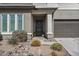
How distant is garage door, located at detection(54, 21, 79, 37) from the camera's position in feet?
44.8

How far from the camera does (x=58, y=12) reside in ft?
45.7

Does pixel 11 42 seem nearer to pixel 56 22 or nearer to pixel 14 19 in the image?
pixel 14 19

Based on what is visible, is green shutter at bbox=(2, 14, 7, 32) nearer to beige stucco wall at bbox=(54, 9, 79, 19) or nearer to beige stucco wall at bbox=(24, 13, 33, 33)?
beige stucco wall at bbox=(24, 13, 33, 33)

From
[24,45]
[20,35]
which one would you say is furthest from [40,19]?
[24,45]

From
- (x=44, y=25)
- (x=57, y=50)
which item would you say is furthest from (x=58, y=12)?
(x=57, y=50)

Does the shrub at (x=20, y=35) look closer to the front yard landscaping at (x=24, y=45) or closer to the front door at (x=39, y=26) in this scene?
the front yard landscaping at (x=24, y=45)

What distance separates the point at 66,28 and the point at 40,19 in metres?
2.51

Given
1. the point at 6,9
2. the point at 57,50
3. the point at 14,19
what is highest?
the point at 6,9

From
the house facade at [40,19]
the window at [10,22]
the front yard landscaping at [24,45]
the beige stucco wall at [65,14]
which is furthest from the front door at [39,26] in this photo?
the front yard landscaping at [24,45]

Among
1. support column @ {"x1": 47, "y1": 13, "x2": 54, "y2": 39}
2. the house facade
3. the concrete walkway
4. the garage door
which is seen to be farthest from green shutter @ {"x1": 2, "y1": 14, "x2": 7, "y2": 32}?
the garage door

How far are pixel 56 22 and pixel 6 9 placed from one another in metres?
5.00

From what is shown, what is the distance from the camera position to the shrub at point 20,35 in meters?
9.75

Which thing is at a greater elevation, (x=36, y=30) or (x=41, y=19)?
(x=41, y=19)

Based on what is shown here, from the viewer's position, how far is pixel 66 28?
45.4ft
